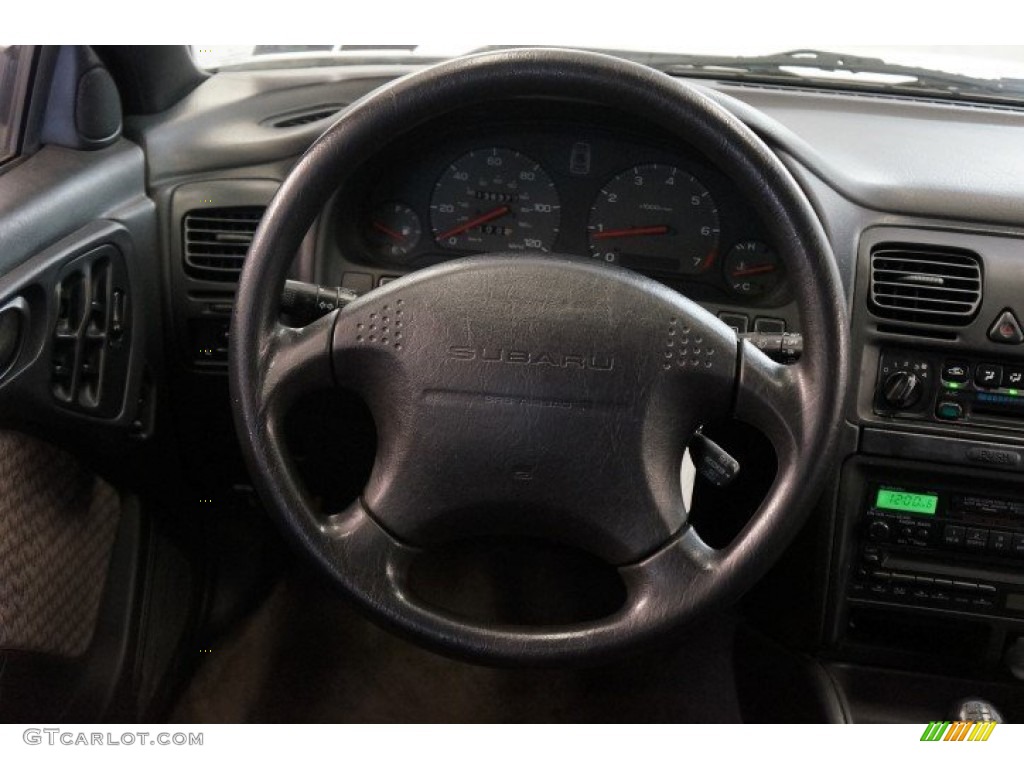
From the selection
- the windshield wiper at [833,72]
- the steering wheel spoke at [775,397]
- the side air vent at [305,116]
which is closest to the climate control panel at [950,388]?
the steering wheel spoke at [775,397]

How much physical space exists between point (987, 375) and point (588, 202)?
0.56 meters

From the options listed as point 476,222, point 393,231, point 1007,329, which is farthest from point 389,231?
point 1007,329

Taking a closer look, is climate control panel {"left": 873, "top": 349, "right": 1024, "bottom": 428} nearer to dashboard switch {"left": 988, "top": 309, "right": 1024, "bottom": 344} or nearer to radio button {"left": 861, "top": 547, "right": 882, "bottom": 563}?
dashboard switch {"left": 988, "top": 309, "right": 1024, "bottom": 344}

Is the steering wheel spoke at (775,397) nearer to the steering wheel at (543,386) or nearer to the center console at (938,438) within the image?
the steering wheel at (543,386)

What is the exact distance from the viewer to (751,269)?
1.39 meters

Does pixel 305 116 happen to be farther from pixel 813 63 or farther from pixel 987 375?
pixel 987 375

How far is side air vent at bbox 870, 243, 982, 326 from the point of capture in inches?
52.8

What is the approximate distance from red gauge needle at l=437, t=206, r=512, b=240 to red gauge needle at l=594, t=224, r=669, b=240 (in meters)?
0.13

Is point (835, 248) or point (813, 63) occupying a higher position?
point (813, 63)

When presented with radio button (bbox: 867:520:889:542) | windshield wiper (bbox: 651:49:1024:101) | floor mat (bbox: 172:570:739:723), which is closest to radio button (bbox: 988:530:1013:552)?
radio button (bbox: 867:520:889:542)

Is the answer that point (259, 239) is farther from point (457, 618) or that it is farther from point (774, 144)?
point (774, 144)

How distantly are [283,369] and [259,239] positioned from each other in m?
0.13

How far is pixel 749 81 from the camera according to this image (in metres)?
1.66

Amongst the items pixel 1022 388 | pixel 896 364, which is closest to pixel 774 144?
pixel 896 364
